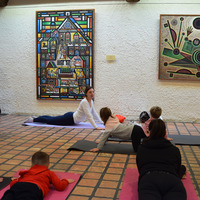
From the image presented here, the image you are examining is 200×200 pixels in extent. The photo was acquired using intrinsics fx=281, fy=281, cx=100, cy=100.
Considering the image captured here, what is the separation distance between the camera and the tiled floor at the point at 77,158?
109 inches

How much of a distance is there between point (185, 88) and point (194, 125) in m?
0.92

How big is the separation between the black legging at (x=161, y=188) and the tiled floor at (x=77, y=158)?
0.44 m

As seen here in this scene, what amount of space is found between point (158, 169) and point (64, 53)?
201 inches

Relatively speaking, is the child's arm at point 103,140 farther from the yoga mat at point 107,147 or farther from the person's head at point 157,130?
the person's head at point 157,130

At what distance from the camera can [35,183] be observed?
235 centimetres

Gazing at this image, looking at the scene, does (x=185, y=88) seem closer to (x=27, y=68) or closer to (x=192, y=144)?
(x=192, y=144)

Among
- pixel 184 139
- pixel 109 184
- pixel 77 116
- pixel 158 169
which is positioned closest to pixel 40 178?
pixel 109 184

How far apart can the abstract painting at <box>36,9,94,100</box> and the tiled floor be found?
5.45 ft

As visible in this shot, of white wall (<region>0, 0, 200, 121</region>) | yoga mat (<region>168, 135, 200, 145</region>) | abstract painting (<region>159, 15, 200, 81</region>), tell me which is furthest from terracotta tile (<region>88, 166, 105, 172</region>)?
abstract painting (<region>159, 15, 200, 81</region>)

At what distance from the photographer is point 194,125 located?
622 centimetres

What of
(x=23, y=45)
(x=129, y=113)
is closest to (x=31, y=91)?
(x=23, y=45)

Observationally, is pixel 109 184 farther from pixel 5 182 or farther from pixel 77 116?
pixel 77 116

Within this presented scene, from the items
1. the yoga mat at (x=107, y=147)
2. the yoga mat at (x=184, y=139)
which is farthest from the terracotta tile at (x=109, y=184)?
the yoga mat at (x=184, y=139)

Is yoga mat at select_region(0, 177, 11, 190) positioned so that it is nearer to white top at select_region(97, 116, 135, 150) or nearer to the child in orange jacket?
the child in orange jacket
